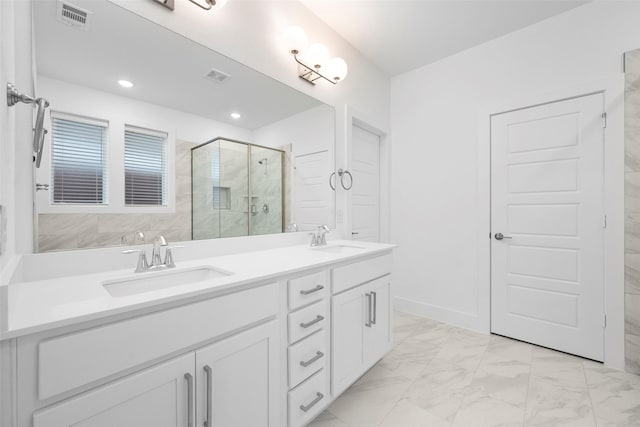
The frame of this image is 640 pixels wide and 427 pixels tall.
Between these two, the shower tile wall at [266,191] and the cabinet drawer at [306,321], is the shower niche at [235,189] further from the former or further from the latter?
the cabinet drawer at [306,321]

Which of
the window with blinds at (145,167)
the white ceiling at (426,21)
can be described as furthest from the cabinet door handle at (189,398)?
the white ceiling at (426,21)

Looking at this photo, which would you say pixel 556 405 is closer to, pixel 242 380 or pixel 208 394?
pixel 242 380

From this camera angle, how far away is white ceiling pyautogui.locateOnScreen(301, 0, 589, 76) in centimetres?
209

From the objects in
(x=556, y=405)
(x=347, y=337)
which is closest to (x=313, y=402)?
(x=347, y=337)

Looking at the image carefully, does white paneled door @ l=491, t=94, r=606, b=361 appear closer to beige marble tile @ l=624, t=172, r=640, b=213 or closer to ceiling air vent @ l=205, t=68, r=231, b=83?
beige marble tile @ l=624, t=172, r=640, b=213

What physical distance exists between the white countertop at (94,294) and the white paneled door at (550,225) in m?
1.92

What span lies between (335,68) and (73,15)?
1.61m

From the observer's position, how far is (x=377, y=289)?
1.85m

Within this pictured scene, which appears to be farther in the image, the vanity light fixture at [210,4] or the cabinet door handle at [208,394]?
the vanity light fixture at [210,4]

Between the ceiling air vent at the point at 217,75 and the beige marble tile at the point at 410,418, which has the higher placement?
the ceiling air vent at the point at 217,75

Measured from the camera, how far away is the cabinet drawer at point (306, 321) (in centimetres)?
123

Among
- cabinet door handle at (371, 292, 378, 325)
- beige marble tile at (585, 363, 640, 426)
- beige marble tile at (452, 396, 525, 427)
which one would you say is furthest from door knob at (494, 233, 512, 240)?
cabinet door handle at (371, 292, 378, 325)

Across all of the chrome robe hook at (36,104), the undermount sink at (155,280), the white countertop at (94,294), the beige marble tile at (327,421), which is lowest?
the beige marble tile at (327,421)

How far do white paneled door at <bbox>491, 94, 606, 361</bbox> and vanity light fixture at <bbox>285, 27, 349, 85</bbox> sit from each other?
1505mm
